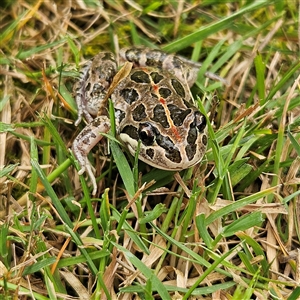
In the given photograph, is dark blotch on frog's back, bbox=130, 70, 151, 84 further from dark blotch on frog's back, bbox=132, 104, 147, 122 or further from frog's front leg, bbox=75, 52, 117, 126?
dark blotch on frog's back, bbox=132, 104, 147, 122

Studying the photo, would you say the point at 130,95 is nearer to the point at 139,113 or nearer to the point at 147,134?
the point at 139,113

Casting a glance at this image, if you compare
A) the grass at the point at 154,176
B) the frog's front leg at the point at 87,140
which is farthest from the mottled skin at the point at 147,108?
the grass at the point at 154,176

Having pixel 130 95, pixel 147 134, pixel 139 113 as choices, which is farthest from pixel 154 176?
pixel 130 95

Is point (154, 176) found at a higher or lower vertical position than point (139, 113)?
lower

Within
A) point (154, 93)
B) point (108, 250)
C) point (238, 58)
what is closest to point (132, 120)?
point (154, 93)

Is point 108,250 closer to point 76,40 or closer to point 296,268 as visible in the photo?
point 296,268
